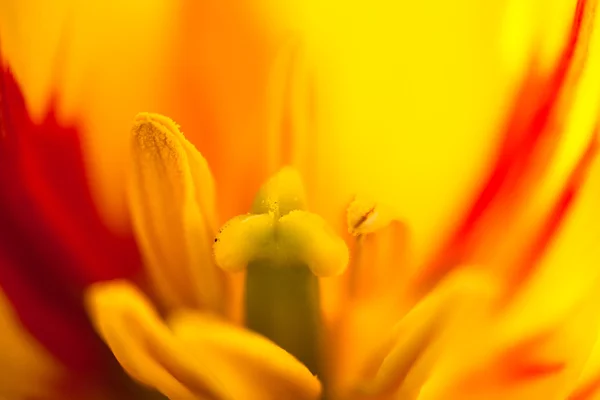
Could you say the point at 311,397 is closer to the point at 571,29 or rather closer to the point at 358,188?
the point at 358,188

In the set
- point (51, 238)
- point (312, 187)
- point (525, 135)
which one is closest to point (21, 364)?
point (51, 238)

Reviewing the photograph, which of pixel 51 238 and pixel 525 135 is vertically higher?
pixel 525 135

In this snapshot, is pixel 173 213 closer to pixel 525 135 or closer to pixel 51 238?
pixel 51 238

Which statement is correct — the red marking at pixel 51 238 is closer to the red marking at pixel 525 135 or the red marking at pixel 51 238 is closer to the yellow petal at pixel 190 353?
the yellow petal at pixel 190 353

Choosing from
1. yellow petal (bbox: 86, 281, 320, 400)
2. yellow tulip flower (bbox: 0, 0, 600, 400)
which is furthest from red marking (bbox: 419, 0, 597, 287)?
yellow petal (bbox: 86, 281, 320, 400)

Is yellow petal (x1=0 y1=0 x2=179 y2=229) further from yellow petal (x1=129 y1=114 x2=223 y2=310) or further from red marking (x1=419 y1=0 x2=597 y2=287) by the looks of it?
red marking (x1=419 y1=0 x2=597 y2=287)

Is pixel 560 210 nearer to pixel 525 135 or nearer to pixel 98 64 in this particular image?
pixel 525 135

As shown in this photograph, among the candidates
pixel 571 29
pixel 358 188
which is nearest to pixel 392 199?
pixel 358 188
